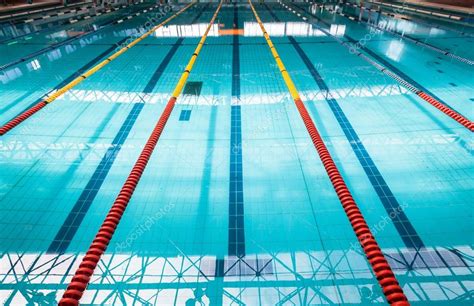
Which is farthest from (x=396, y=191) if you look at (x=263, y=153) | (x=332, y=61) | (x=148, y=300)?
(x=332, y=61)

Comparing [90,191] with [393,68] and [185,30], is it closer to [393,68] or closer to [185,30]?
[393,68]

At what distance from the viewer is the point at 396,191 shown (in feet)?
12.7

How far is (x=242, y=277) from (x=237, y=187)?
1441 mm

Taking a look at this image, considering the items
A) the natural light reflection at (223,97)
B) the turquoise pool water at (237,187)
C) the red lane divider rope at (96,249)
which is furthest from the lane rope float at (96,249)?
the natural light reflection at (223,97)

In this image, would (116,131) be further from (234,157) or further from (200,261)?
(200,261)

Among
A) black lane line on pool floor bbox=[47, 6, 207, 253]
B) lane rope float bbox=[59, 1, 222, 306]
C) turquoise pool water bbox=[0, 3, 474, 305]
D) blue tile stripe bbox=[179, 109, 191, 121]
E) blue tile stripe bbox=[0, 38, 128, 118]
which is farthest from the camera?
blue tile stripe bbox=[0, 38, 128, 118]

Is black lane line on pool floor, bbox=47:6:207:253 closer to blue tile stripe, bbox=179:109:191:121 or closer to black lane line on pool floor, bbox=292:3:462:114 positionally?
blue tile stripe, bbox=179:109:191:121

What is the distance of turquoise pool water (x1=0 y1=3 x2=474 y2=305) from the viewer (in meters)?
2.85

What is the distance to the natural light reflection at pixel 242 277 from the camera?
2711 millimetres

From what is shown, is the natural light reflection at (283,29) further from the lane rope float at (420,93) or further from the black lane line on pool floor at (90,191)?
the black lane line on pool floor at (90,191)

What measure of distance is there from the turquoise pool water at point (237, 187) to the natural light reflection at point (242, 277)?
0.05 feet

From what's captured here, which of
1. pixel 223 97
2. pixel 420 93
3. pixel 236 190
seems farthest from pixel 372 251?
pixel 223 97

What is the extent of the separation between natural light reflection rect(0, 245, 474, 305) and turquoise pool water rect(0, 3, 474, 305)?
0.05 ft

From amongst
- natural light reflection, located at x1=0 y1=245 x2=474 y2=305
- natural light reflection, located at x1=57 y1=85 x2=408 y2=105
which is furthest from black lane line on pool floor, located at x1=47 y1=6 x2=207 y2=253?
natural light reflection, located at x1=57 y1=85 x2=408 y2=105
